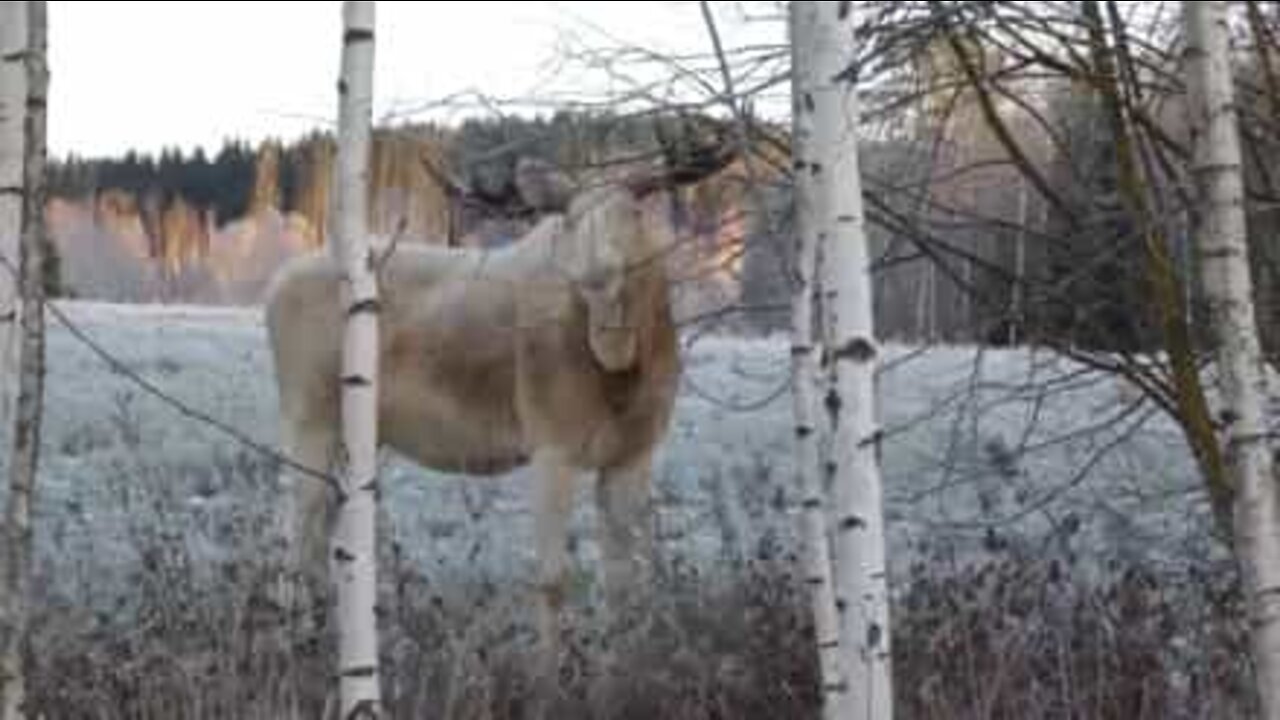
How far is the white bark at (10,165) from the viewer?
5516mm

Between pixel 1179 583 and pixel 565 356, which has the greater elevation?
pixel 565 356

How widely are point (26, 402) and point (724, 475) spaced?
7.70m

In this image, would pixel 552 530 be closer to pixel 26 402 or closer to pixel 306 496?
pixel 306 496

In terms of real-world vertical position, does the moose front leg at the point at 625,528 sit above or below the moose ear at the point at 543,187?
below

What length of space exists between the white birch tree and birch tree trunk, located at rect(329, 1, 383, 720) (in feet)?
3.62

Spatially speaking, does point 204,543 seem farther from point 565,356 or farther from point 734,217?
point 734,217

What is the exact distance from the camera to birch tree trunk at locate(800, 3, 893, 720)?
16.8 ft

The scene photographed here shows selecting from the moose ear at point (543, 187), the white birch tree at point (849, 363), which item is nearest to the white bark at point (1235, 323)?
the white birch tree at point (849, 363)

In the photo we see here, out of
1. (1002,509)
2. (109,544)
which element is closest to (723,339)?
(1002,509)

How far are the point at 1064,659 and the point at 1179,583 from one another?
91 cm

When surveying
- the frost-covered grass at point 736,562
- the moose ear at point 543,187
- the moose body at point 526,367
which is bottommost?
the frost-covered grass at point 736,562

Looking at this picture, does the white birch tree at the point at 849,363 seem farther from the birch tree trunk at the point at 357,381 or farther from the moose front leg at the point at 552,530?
the moose front leg at the point at 552,530

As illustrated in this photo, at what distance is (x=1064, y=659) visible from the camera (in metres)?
7.35

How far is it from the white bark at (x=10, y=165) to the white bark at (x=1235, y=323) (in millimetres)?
2848
